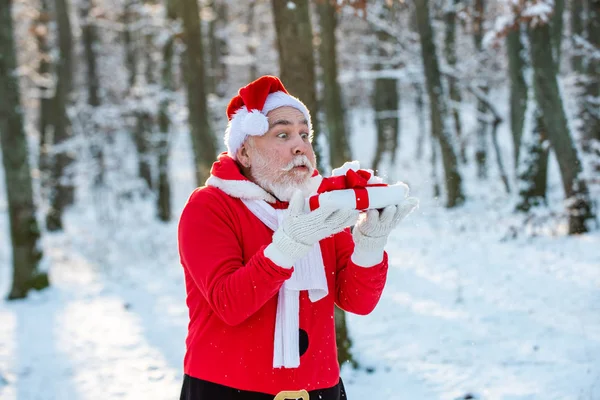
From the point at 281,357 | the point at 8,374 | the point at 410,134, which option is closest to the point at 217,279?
the point at 281,357

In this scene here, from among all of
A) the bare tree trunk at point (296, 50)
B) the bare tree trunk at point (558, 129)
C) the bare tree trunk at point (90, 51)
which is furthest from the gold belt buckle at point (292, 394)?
the bare tree trunk at point (90, 51)

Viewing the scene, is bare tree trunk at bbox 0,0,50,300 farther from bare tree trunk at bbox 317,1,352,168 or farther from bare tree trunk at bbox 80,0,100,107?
bare tree trunk at bbox 80,0,100,107

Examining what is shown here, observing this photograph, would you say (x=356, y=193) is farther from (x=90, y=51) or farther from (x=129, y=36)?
(x=129, y=36)

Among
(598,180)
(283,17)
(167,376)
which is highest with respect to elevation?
(283,17)

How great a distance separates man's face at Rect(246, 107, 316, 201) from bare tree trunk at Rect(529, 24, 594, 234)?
7447mm

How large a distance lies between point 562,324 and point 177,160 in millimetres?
31238

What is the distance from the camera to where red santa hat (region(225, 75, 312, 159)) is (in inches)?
89.6

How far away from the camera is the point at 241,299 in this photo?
1897mm

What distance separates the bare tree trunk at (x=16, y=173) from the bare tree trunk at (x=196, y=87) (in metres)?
2.96

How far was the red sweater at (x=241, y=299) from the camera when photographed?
1.93 m

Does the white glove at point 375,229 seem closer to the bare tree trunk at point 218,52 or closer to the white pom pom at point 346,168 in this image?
the white pom pom at point 346,168

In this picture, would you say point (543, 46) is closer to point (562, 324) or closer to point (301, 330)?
point (562, 324)

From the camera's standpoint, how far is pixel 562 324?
533 cm

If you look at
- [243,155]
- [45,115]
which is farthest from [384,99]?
[243,155]
